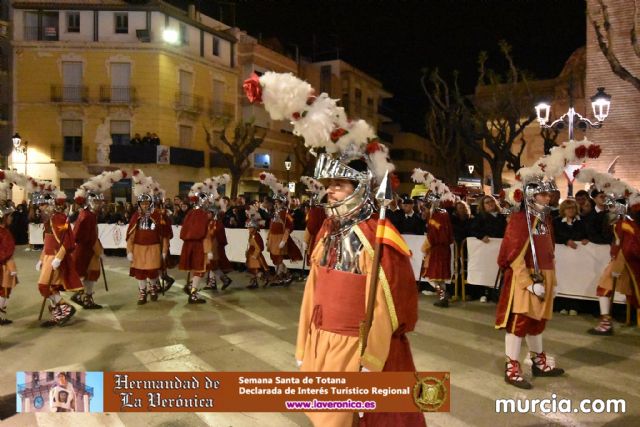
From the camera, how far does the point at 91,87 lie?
3325 cm

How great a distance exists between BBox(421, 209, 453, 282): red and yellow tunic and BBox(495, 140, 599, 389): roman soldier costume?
4.01 meters

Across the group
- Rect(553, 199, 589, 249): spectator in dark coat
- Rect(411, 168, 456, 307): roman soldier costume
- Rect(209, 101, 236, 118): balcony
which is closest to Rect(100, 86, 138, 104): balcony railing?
Rect(209, 101, 236, 118): balcony

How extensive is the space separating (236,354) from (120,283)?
6.90 m

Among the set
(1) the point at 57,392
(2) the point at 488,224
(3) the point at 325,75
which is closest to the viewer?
(1) the point at 57,392

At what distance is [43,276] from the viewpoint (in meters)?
8.45

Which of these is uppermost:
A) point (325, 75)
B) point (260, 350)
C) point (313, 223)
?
point (325, 75)

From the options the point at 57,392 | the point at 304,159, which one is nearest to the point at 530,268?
the point at 57,392

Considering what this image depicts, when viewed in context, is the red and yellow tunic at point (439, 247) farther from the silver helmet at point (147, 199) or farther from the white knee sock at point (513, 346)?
the silver helmet at point (147, 199)

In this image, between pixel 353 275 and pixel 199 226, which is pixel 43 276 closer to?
pixel 199 226

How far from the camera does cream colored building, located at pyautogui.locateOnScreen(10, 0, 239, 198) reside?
3272 cm

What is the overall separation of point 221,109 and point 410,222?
1134 inches

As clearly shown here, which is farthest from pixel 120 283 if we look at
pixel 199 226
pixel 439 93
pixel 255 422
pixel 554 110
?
pixel 554 110

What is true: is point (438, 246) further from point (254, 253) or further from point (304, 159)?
point (304, 159)

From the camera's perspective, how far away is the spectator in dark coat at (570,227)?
932 centimetres
